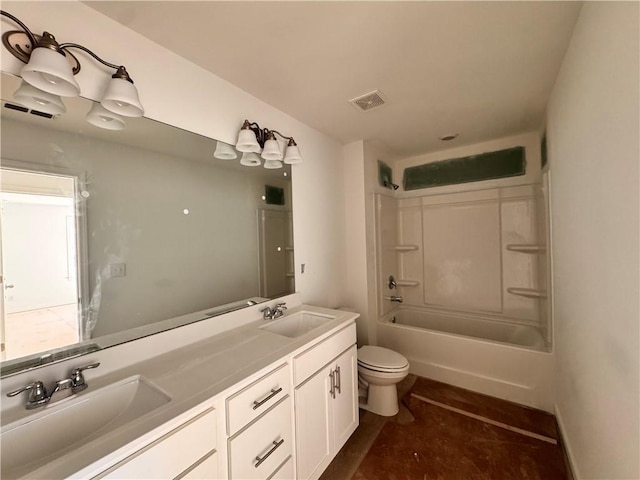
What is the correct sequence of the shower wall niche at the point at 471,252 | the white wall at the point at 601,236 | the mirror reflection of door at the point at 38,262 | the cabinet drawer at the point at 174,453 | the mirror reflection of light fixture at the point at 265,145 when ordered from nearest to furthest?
the cabinet drawer at the point at 174,453, the white wall at the point at 601,236, the mirror reflection of door at the point at 38,262, the mirror reflection of light fixture at the point at 265,145, the shower wall niche at the point at 471,252

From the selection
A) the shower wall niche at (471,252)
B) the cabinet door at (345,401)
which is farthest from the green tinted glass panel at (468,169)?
the cabinet door at (345,401)

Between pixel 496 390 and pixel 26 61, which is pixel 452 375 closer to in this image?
pixel 496 390

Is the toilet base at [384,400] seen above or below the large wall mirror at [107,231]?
below

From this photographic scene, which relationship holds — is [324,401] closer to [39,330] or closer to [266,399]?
[266,399]

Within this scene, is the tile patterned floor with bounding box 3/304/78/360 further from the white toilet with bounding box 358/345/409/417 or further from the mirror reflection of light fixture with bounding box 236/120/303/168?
the white toilet with bounding box 358/345/409/417

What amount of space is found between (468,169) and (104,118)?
3.25 meters

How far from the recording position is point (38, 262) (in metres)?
0.93

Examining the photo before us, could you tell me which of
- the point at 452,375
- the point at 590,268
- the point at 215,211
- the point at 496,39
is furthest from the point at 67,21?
the point at 452,375

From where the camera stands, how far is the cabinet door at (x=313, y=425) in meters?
1.24

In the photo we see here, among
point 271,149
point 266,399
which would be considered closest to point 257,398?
point 266,399

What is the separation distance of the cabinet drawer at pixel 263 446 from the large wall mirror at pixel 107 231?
0.66 metres

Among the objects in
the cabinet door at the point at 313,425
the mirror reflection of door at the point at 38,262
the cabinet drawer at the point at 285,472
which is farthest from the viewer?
the cabinet door at the point at 313,425

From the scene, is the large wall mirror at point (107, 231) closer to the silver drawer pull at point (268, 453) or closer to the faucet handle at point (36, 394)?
the faucet handle at point (36, 394)

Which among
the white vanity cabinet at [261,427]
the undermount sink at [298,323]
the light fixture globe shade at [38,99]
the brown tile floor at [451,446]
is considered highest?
the light fixture globe shade at [38,99]
